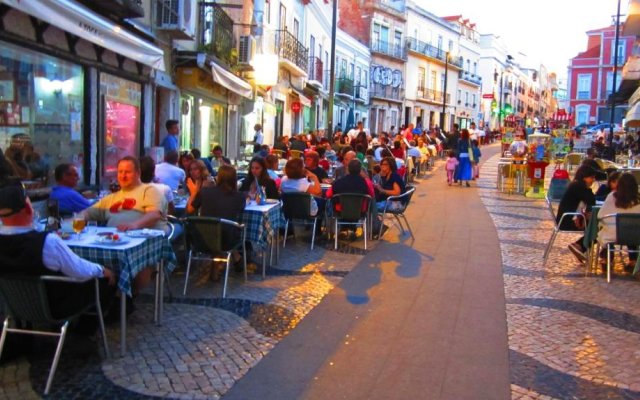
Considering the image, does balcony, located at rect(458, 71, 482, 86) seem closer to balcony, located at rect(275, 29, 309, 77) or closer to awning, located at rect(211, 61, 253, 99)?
balcony, located at rect(275, 29, 309, 77)

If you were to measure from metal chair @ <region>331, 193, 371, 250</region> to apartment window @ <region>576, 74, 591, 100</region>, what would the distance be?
60594 millimetres

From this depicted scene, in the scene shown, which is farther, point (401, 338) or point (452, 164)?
point (452, 164)

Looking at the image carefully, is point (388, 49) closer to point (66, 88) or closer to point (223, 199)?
point (66, 88)

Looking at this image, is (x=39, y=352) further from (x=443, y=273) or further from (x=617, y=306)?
(x=617, y=306)

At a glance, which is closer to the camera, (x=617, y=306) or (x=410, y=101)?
(x=617, y=306)

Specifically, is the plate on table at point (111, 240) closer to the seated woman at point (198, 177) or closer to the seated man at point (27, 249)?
the seated man at point (27, 249)

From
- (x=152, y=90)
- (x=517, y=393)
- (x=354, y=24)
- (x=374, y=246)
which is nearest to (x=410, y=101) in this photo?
(x=354, y=24)

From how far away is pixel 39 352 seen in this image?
4676 millimetres

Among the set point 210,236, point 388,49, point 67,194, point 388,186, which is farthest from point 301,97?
point 210,236

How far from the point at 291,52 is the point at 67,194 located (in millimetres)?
17645

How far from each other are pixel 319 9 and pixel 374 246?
22.4m

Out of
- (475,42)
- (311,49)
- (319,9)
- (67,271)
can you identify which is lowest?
(67,271)

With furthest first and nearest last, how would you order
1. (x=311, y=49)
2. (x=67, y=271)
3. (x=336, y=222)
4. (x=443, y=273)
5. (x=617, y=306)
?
1. (x=311, y=49)
2. (x=336, y=222)
3. (x=443, y=273)
4. (x=617, y=306)
5. (x=67, y=271)

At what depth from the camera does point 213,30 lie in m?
15.4
